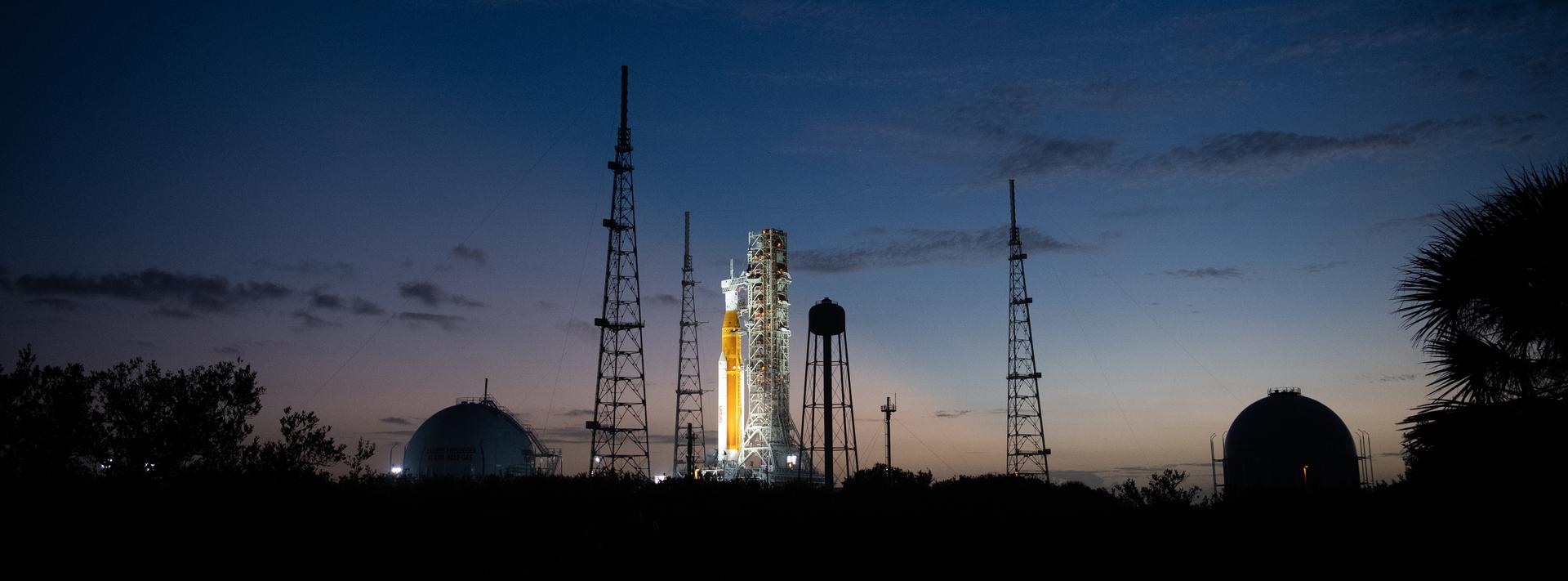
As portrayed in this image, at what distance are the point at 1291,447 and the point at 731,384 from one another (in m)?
50.1

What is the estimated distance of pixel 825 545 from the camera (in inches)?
1024

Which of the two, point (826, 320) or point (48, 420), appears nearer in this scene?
point (48, 420)

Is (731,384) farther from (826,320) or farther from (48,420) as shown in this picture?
(48,420)

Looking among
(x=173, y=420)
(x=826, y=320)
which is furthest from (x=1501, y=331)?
(x=826, y=320)

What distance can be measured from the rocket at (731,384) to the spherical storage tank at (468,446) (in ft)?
56.0

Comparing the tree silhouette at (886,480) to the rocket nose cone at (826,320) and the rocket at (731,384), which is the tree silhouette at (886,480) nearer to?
the rocket nose cone at (826,320)

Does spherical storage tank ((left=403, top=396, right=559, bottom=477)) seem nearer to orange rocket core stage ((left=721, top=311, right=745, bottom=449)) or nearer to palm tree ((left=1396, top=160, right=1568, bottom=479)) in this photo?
orange rocket core stage ((left=721, top=311, right=745, bottom=449))

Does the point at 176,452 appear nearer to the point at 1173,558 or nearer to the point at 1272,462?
the point at 1173,558

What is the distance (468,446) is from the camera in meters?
77.2

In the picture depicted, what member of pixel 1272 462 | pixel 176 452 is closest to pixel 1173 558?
pixel 176 452

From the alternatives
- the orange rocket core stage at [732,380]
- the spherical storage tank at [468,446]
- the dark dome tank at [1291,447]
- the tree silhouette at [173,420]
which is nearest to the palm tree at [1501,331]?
the tree silhouette at [173,420]

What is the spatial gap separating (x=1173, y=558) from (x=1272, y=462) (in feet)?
103

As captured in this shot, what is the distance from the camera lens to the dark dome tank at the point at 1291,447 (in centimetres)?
5000

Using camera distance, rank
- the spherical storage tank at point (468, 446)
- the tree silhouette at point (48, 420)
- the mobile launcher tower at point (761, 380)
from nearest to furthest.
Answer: the tree silhouette at point (48, 420), the spherical storage tank at point (468, 446), the mobile launcher tower at point (761, 380)
